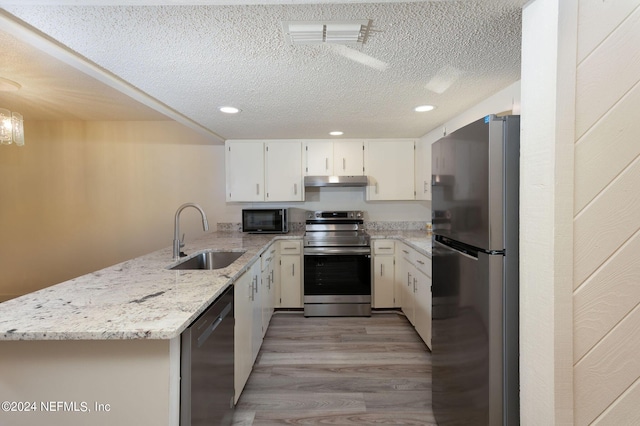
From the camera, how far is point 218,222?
12.6ft

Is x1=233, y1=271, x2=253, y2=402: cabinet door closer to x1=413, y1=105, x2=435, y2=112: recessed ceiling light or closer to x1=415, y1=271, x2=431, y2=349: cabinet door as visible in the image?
x1=415, y1=271, x2=431, y2=349: cabinet door

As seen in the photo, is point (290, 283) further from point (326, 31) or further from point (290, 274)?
point (326, 31)

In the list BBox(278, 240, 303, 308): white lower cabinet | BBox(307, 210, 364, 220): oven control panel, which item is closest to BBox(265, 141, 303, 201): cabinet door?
BBox(307, 210, 364, 220): oven control panel

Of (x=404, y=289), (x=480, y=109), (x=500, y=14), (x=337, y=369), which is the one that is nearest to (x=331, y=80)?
(x=500, y=14)

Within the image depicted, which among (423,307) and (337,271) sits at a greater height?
(337,271)

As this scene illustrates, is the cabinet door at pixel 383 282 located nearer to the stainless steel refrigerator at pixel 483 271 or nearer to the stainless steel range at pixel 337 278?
the stainless steel range at pixel 337 278

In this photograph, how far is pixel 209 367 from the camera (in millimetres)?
1310

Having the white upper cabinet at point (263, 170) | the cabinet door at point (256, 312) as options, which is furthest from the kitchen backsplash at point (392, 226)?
the cabinet door at point (256, 312)

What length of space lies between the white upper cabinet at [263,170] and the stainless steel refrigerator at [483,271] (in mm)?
2367

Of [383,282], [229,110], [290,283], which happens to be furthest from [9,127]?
[383,282]

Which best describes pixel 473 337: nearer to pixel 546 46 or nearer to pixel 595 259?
pixel 595 259

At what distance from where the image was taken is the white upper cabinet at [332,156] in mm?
3627

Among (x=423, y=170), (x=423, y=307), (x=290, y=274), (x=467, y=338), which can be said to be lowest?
(x=423, y=307)

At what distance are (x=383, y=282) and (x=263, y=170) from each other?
6.50 feet
